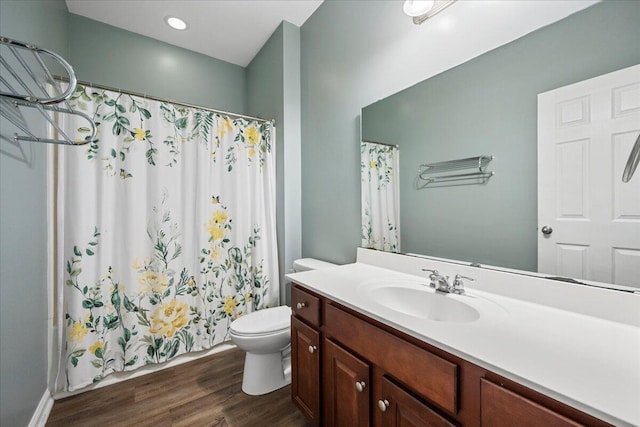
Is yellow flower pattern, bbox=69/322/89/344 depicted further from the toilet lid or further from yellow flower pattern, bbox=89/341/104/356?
the toilet lid

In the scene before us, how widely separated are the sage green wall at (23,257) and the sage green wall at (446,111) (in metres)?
1.62

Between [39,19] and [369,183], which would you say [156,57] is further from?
[369,183]

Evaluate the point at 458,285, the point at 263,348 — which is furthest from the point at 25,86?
the point at 458,285

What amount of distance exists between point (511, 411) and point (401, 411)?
36 cm

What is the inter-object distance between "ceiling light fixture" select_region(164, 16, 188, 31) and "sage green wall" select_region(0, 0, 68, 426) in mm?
786

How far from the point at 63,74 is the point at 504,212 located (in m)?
2.95

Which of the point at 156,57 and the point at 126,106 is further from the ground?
the point at 156,57

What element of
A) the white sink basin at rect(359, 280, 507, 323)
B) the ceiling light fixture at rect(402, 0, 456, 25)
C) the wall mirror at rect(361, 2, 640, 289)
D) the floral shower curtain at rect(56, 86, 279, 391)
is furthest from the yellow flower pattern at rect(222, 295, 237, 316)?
the ceiling light fixture at rect(402, 0, 456, 25)

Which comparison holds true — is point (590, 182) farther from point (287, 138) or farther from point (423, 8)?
point (287, 138)

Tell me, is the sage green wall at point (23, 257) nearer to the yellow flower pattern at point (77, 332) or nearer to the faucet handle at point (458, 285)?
the yellow flower pattern at point (77, 332)

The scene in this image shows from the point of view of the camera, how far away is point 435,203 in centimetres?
132

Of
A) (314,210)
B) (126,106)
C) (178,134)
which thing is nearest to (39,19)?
(126,106)

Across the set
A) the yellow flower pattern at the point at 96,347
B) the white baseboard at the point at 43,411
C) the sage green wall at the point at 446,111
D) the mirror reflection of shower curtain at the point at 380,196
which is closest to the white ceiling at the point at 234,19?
the sage green wall at the point at 446,111

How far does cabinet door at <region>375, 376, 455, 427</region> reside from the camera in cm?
73
